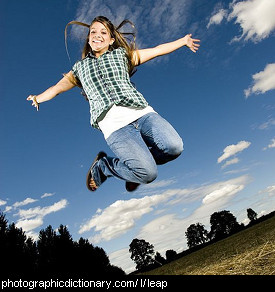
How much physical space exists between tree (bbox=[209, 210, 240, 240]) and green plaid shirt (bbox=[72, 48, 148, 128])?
264ft

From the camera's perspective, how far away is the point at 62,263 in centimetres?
4041

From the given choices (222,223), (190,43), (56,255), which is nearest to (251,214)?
(222,223)

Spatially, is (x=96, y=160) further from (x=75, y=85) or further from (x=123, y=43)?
(x=123, y=43)

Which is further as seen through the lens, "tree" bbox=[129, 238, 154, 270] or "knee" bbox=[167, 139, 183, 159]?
"tree" bbox=[129, 238, 154, 270]

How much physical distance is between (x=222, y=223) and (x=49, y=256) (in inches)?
2091

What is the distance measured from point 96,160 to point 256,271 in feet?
8.13

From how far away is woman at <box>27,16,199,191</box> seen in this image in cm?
353

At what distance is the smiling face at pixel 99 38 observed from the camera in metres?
3.96

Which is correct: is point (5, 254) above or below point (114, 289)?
above

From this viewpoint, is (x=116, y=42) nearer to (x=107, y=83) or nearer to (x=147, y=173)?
(x=107, y=83)

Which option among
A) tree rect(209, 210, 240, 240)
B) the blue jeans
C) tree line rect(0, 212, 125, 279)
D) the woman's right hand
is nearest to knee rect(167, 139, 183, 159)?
the blue jeans

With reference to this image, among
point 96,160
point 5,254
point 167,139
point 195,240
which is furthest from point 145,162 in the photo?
point 195,240

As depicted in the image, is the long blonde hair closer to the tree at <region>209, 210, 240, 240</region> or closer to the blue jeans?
the blue jeans

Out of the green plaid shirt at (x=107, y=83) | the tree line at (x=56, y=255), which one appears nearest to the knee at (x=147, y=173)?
the green plaid shirt at (x=107, y=83)
